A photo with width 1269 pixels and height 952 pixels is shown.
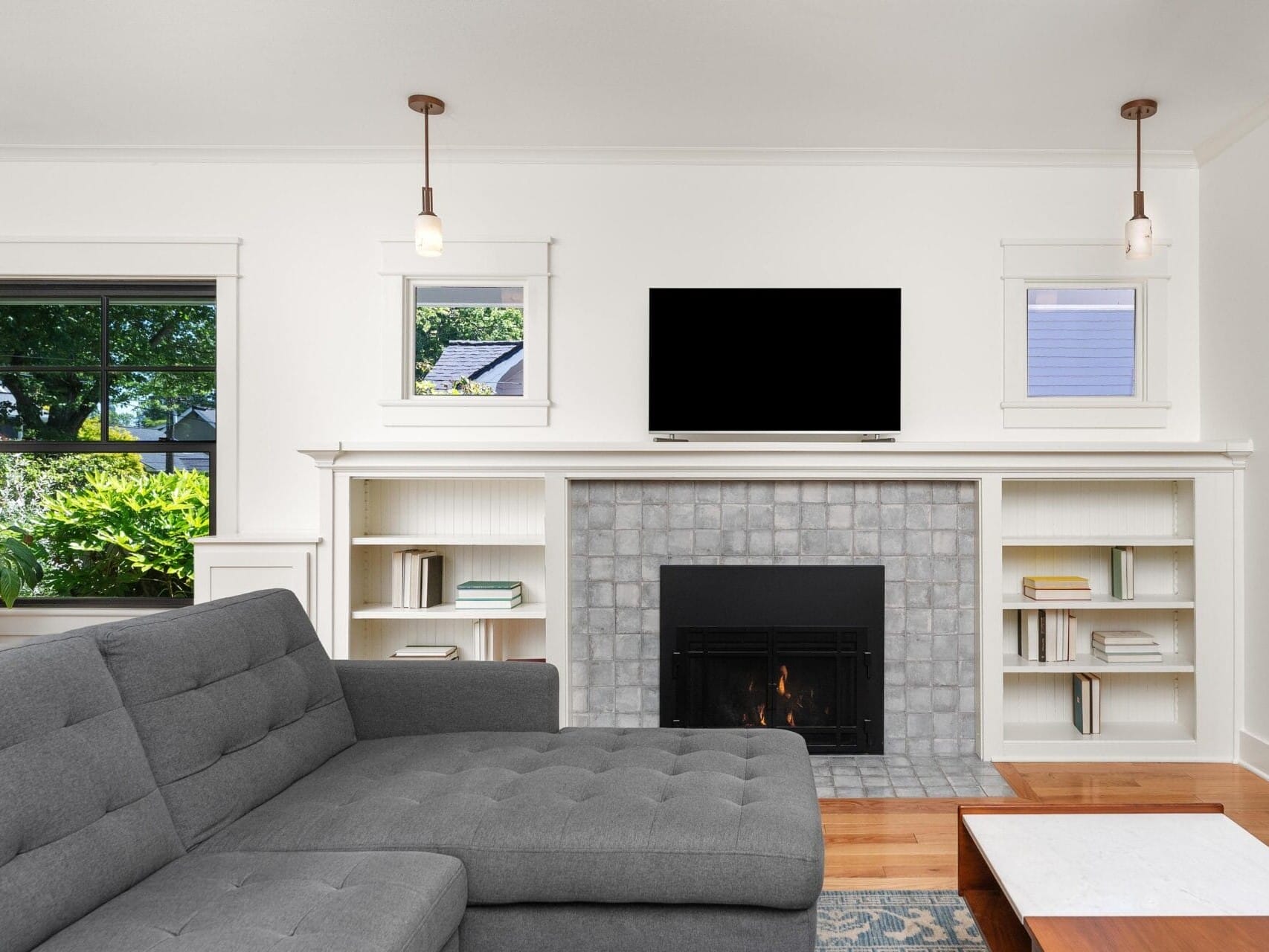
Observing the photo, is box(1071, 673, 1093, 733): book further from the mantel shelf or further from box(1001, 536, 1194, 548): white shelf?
the mantel shelf

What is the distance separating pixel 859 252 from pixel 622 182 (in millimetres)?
1081

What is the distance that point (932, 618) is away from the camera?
3.45m

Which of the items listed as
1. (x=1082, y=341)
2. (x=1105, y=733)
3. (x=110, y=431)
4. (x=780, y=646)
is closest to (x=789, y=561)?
(x=780, y=646)

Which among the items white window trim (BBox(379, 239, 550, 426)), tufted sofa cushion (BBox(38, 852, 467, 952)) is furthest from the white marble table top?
white window trim (BBox(379, 239, 550, 426))

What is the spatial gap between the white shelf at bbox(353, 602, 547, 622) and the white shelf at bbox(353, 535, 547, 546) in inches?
10.7

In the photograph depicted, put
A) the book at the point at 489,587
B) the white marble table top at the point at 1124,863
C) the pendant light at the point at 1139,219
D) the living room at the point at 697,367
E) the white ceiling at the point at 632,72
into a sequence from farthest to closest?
the book at the point at 489,587 < the pendant light at the point at 1139,219 < the living room at the point at 697,367 < the white ceiling at the point at 632,72 < the white marble table top at the point at 1124,863

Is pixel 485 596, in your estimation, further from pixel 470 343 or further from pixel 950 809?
pixel 950 809

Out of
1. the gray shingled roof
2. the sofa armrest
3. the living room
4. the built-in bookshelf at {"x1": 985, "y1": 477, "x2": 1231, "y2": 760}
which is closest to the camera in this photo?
the sofa armrest

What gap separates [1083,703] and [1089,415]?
1.22 m

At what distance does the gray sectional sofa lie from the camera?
1.33 metres

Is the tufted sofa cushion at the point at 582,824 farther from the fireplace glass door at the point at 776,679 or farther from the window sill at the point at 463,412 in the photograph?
the window sill at the point at 463,412

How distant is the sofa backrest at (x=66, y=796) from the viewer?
4.24 ft

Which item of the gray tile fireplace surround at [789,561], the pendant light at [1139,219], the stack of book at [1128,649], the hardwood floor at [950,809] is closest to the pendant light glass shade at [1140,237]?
the pendant light at [1139,219]

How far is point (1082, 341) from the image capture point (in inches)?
144
